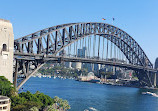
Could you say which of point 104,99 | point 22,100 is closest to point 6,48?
point 22,100

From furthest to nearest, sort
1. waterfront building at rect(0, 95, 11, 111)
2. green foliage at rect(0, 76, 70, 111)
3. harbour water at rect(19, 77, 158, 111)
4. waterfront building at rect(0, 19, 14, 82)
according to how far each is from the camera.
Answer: harbour water at rect(19, 77, 158, 111), waterfront building at rect(0, 19, 14, 82), green foliage at rect(0, 76, 70, 111), waterfront building at rect(0, 95, 11, 111)

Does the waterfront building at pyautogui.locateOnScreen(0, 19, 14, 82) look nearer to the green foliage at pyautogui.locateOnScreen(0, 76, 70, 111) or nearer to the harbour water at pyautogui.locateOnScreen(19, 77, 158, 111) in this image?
the green foliage at pyautogui.locateOnScreen(0, 76, 70, 111)

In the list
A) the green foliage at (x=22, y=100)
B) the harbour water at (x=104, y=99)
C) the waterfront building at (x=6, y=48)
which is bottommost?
the harbour water at (x=104, y=99)

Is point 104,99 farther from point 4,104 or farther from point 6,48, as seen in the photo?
point 4,104

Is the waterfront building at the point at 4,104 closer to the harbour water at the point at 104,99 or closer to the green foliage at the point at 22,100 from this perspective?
the green foliage at the point at 22,100

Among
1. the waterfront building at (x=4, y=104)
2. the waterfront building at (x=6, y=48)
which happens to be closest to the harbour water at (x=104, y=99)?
the waterfront building at (x=6, y=48)

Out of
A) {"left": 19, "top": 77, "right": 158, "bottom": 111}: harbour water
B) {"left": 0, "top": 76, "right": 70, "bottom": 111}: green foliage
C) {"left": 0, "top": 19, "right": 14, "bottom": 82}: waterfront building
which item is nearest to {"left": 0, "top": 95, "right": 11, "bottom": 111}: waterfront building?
{"left": 0, "top": 76, "right": 70, "bottom": 111}: green foliage

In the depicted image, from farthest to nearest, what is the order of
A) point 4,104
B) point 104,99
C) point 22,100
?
point 104,99 < point 22,100 < point 4,104

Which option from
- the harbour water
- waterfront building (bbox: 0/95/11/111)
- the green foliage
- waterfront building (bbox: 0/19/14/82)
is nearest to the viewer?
waterfront building (bbox: 0/95/11/111)

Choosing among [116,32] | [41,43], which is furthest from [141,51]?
[41,43]

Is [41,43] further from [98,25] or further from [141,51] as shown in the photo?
[141,51]
